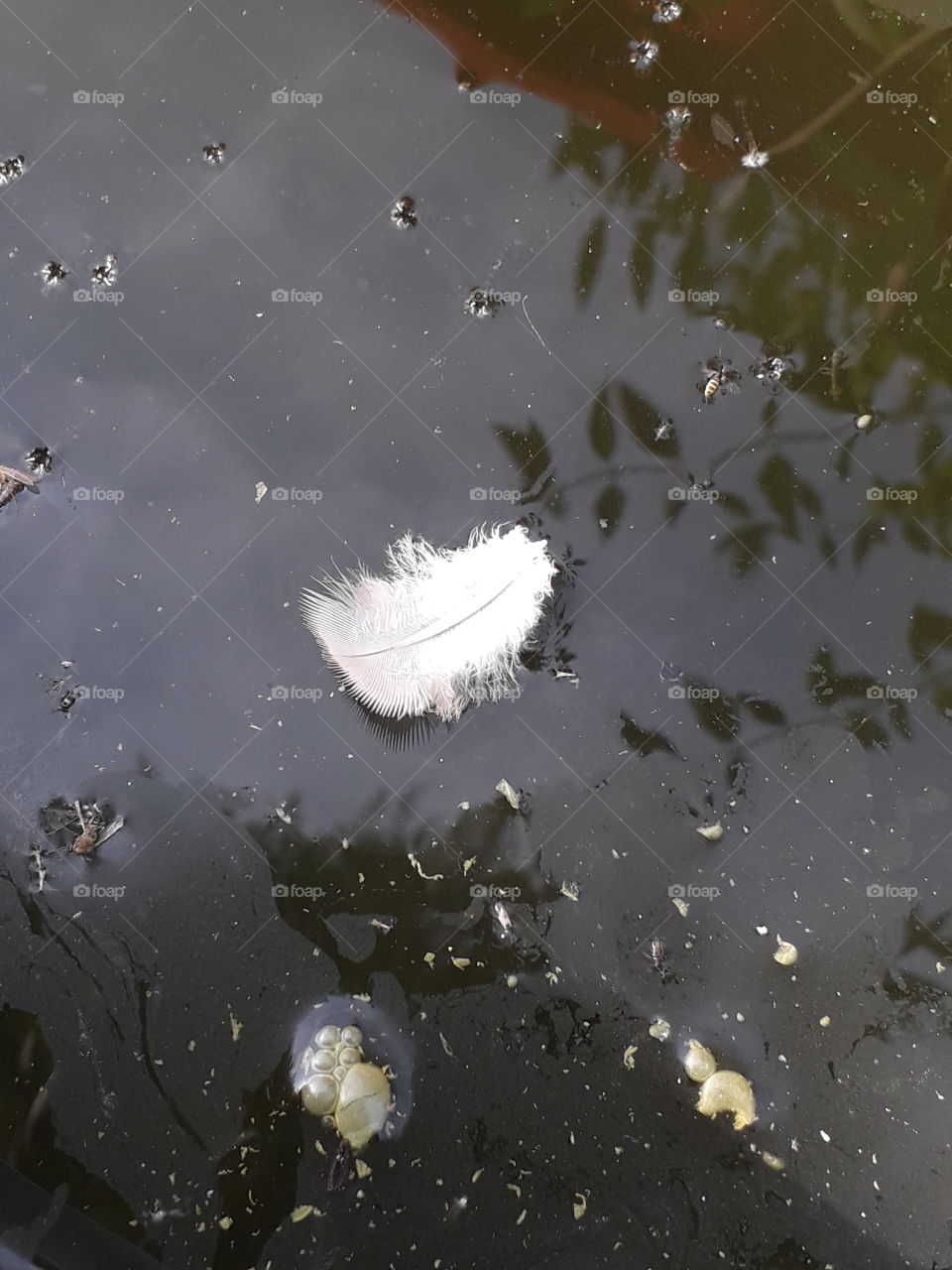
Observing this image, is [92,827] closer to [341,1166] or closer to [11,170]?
[341,1166]

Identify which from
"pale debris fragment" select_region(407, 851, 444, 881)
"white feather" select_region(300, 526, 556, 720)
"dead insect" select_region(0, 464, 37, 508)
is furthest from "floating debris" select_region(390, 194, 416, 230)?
"pale debris fragment" select_region(407, 851, 444, 881)

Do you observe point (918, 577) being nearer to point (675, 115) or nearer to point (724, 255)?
point (724, 255)

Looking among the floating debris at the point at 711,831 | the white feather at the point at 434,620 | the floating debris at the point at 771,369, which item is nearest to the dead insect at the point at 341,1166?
the white feather at the point at 434,620

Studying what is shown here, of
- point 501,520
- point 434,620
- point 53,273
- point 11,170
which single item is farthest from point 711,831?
point 11,170

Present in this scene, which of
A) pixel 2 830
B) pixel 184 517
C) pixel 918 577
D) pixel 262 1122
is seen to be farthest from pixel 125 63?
pixel 262 1122

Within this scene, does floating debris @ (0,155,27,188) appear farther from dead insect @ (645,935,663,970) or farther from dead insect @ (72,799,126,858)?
dead insect @ (645,935,663,970)

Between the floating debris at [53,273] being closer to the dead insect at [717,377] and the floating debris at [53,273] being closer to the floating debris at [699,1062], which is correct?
the dead insect at [717,377]
